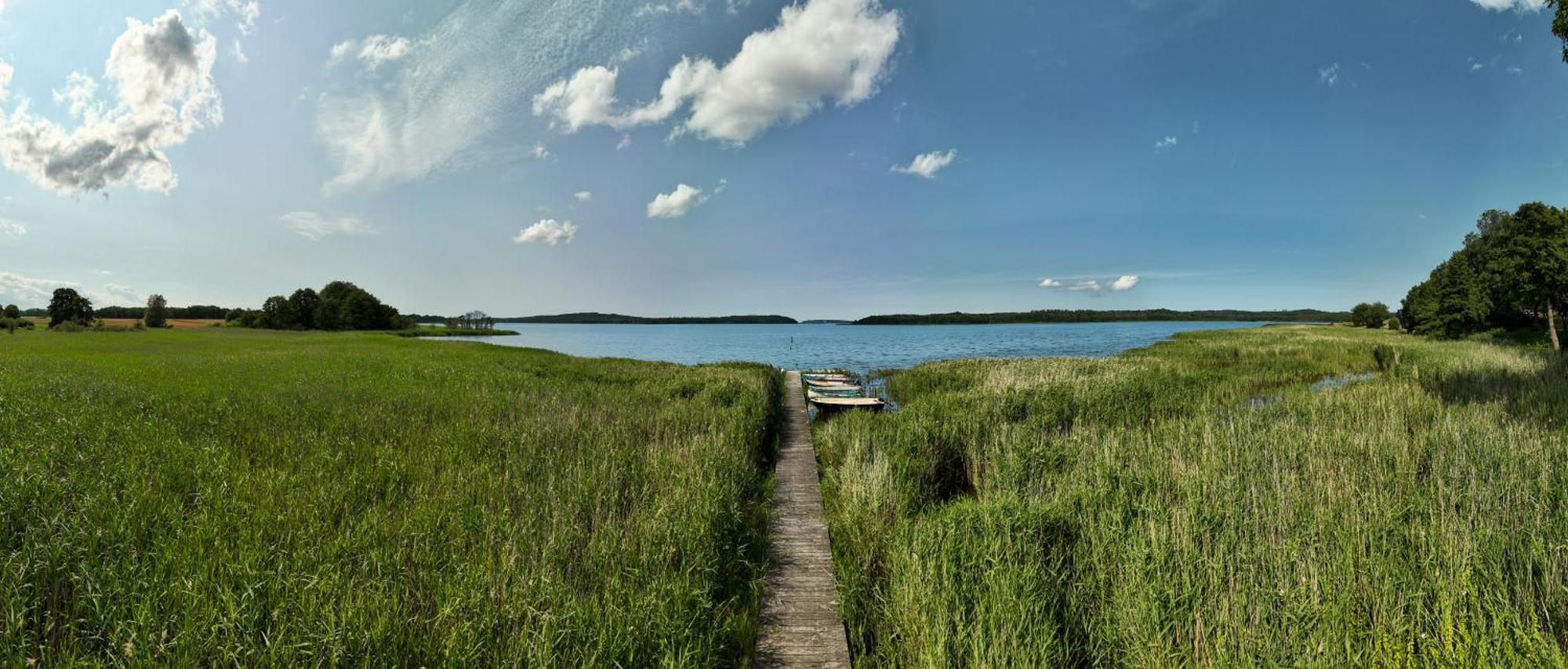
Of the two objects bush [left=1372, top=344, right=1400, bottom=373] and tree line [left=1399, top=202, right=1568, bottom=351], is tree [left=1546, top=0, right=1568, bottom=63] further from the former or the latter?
tree line [left=1399, top=202, right=1568, bottom=351]

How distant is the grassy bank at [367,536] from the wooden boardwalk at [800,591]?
0.24 m

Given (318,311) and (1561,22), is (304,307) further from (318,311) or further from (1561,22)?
(1561,22)

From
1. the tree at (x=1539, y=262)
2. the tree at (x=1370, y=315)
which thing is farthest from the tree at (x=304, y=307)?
the tree at (x=1370, y=315)

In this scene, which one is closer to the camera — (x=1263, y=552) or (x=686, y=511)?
(x=1263, y=552)

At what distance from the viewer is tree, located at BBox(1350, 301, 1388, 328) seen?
92.6m

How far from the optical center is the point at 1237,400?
56.5 feet

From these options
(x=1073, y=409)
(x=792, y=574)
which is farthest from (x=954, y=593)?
(x=1073, y=409)

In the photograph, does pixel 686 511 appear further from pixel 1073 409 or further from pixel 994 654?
pixel 1073 409

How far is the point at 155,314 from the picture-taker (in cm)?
9256

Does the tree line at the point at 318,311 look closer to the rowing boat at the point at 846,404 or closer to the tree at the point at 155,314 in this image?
the tree at the point at 155,314

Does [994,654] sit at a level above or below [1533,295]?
below

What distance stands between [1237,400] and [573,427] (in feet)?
62.9

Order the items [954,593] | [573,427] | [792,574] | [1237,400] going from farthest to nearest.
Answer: [1237,400] < [573,427] < [792,574] < [954,593]

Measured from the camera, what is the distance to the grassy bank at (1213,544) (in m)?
3.96
